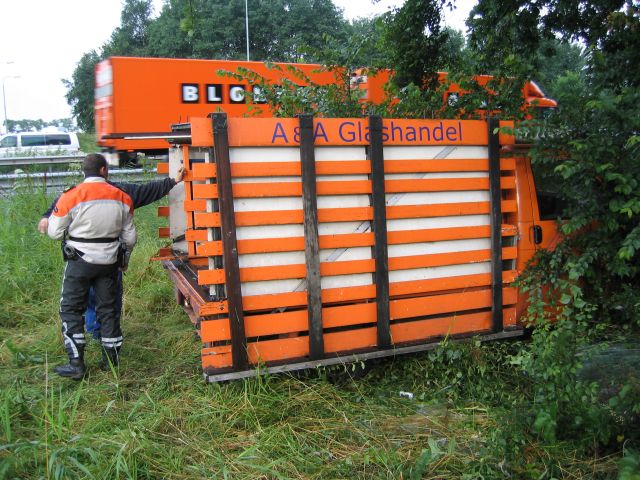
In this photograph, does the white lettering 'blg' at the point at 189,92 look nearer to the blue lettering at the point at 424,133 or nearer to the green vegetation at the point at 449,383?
the green vegetation at the point at 449,383

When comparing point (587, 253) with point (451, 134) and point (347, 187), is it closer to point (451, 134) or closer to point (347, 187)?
point (451, 134)

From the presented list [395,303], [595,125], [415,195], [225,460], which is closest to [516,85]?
[595,125]

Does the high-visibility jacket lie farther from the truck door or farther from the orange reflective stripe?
the truck door

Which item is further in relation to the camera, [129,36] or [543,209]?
[129,36]

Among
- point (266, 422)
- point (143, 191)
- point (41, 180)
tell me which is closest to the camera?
point (266, 422)

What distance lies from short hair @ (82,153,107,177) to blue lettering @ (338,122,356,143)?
1899mm

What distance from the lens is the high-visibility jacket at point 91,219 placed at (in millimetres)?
4148

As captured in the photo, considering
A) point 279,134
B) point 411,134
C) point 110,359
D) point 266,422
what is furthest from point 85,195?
point 411,134

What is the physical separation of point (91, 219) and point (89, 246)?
21 cm

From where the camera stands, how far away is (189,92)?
13.0 m

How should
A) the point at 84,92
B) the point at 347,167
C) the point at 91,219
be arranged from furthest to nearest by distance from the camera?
the point at 84,92
the point at 91,219
the point at 347,167

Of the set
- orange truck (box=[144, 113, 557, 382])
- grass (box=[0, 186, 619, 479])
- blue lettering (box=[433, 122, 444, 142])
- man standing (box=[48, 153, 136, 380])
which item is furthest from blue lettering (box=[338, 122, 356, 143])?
man standing (box=[48, 153, 136, 380])

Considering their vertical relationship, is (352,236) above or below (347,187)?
below

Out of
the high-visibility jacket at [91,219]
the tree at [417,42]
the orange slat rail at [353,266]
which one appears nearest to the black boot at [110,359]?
the high-visibility jacket at [91,219]
